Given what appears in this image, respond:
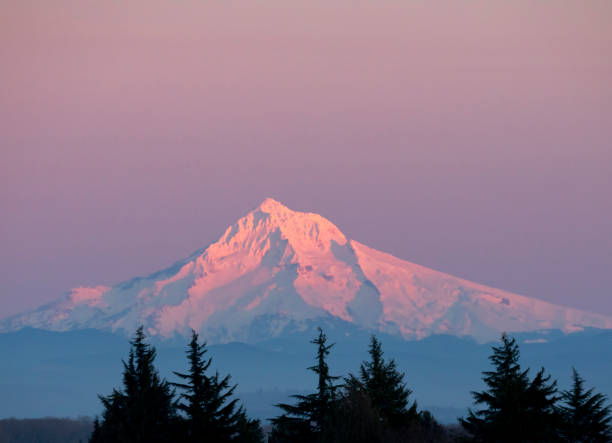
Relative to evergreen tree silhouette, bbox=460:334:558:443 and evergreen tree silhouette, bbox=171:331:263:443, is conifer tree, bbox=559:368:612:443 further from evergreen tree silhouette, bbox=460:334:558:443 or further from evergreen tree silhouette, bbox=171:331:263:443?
evergreen tree silhouette, bbox=171:331:263:443

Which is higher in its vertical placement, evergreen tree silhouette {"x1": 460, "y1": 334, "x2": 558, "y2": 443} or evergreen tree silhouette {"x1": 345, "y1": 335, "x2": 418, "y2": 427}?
evergreen tree silhouette {"x1": 345, "y1": 335, "x2": 418, "y2": 427}

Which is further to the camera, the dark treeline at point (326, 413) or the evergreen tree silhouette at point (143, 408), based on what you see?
the evergreen tree silhouette at point (143, 408)

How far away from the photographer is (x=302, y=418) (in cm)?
4706

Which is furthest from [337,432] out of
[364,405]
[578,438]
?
[578,438]

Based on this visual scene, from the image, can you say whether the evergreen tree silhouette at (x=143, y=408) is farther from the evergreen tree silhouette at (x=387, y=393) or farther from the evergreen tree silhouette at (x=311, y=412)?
the evergreen tree silhouette at (x=387, y=393)

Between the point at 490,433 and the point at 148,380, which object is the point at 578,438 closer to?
the point at 490,433

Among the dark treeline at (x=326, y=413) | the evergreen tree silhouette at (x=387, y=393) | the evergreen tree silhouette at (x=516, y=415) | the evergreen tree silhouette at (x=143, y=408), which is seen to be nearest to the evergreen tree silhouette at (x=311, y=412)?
the dark treeline at (x=326, y=413)

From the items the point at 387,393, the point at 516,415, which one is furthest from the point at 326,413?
the point at 387,393

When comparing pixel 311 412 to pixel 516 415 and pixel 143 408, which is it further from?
pixel 516 415

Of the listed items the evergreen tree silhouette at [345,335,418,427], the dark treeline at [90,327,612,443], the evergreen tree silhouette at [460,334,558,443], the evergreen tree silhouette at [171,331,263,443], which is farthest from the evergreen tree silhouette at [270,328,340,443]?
the evergreen tree silhouette at [460,334,558,443]

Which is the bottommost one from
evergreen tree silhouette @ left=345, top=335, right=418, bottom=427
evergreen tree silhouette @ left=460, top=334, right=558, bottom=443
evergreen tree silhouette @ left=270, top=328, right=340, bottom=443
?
evergreen tree silhouette @ left=460, top=334, right=558, bottom=443

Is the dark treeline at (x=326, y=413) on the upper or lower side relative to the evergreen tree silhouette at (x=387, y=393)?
lower

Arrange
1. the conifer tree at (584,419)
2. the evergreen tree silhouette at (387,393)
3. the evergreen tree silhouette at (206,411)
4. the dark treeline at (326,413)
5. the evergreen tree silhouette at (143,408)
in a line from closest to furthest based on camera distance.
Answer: the dark treeline at (326,413)
the evergreen tree silhouette at (206,411)
the evergreen tree silhouette at (143,408)
the conifer tree at (584,419)
the evergreen tree silhouette at (387,393)

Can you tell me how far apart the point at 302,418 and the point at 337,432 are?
3.60m
